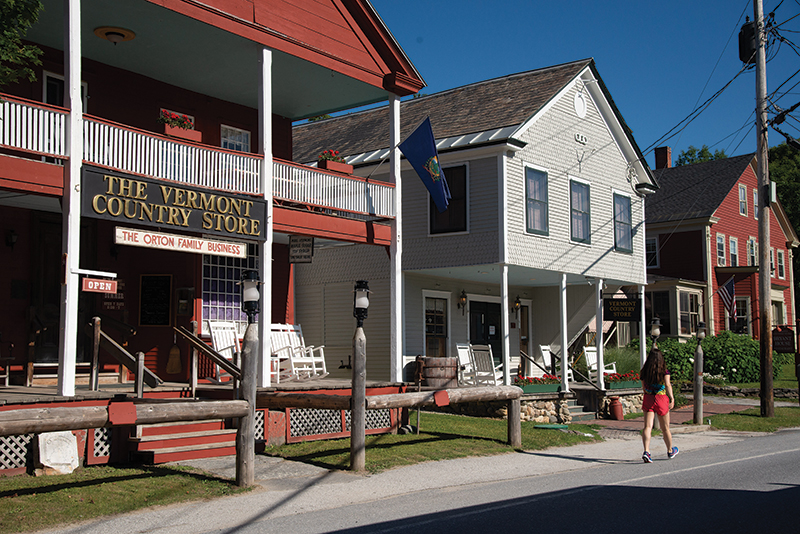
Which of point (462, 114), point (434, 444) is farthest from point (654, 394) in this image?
point (462, 114)

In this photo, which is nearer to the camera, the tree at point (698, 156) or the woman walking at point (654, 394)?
the woman walking at point (654, 394)

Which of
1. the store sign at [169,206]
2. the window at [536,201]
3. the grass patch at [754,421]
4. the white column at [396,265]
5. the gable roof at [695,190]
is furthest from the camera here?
the gable roof at [695,190]

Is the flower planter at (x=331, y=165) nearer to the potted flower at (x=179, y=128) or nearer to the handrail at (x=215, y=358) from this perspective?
the potted flower at (x=179, y=128)

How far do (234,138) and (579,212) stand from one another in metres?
9.31

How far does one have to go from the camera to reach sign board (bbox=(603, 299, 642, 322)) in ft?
67.0

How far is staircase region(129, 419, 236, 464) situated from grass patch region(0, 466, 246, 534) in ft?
1.06

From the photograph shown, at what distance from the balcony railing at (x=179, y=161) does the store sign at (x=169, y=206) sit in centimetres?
29

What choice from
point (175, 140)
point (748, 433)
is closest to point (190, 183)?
point (175, 140)

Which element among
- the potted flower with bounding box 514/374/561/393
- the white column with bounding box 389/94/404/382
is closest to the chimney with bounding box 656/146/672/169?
the potted flower with bounding box 514/374/561/393

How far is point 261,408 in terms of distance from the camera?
38.5ft

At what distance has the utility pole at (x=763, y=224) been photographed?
18.4 meters

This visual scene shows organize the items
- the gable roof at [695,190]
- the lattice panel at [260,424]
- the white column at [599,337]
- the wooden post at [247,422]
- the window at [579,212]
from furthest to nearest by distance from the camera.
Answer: the gable roof at [695,190] < the window at [579,212] < the white column at [599,337] < the lattice panel at [260,424] < the wooden post at [247,422]

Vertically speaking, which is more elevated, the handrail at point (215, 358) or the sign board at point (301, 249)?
the sign board at point (301, 249)

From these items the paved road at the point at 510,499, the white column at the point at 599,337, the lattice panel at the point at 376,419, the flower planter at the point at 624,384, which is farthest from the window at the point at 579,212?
the paved road at the point at 510,499
